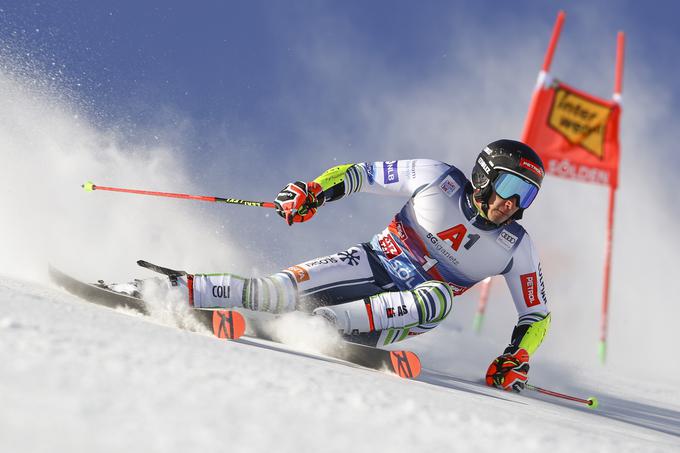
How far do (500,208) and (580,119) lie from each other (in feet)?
22.8

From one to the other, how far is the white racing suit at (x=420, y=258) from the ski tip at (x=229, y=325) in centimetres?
79

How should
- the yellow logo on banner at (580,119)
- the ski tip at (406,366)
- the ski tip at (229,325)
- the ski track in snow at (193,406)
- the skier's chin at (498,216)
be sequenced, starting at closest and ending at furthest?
1. the ski track in snow at (193,406)
2. the ski tip at (229,325)
3. the ski tip at (406,366)
4. the skier's chin at (498,216)
5. the yellow logo on banner at (580,119)

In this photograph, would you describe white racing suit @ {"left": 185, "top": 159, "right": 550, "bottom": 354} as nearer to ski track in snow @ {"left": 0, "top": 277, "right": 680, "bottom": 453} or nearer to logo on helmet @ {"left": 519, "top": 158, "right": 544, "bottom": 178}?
logo on helmet @ {"left": 519, "top": 158, "right": 544, "bottom": 178}

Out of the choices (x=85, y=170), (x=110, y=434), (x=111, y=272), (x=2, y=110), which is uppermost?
(x=2, y=110)

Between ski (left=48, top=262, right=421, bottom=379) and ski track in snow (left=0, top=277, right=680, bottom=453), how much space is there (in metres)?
0.79

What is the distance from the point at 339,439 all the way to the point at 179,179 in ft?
20.1

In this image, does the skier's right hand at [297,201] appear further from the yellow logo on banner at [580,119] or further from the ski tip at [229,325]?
the yellow logo on banner at [580,119]

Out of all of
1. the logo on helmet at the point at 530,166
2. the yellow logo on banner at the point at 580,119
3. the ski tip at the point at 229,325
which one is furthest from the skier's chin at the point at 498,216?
the yellow logo on banner at the point at 580,119

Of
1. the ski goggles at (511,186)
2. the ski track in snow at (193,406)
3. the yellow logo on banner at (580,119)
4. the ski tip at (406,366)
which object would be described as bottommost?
the ski track in snow at (193,406)

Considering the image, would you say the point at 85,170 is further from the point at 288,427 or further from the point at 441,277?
the point at 288,427

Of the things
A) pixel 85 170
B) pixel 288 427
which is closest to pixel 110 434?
pixel 288 427

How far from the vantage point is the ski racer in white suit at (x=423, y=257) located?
338 cm

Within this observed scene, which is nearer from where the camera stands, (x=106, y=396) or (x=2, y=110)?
(x=106, y=396)

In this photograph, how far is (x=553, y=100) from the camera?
31.5ft
